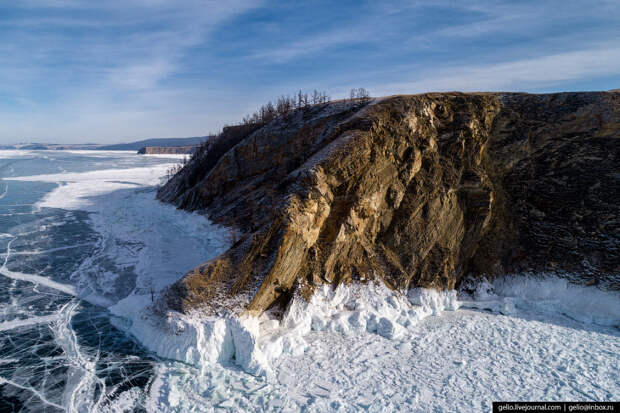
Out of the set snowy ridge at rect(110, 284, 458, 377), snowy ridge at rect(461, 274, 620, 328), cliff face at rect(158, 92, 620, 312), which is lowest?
snowy ridge at rect(461, 274, 620, 328)

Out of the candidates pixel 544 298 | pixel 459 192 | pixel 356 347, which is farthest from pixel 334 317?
pixel 544 298

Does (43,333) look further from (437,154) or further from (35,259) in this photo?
(437,154)

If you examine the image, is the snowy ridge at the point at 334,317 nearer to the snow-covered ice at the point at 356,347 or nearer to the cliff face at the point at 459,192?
the snow-covered ice at the point at 356,347

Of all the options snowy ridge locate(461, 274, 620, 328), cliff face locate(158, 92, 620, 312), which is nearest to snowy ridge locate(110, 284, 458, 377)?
cliff face locate(158, 92, 620, 312)

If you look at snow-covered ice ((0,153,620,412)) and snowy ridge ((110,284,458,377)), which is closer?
snow-covered ice ((0,153,620,412))

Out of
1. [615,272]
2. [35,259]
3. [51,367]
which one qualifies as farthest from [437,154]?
[35,259]

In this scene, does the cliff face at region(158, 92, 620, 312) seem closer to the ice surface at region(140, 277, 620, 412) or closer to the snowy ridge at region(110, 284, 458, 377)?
the snowy ridge at region(110, 284, 458, 377)

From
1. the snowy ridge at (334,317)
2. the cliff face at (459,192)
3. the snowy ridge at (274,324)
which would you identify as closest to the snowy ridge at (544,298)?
the snowy ridge at (334,317)

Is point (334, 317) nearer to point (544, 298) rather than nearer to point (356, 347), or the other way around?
point (356, 347)
